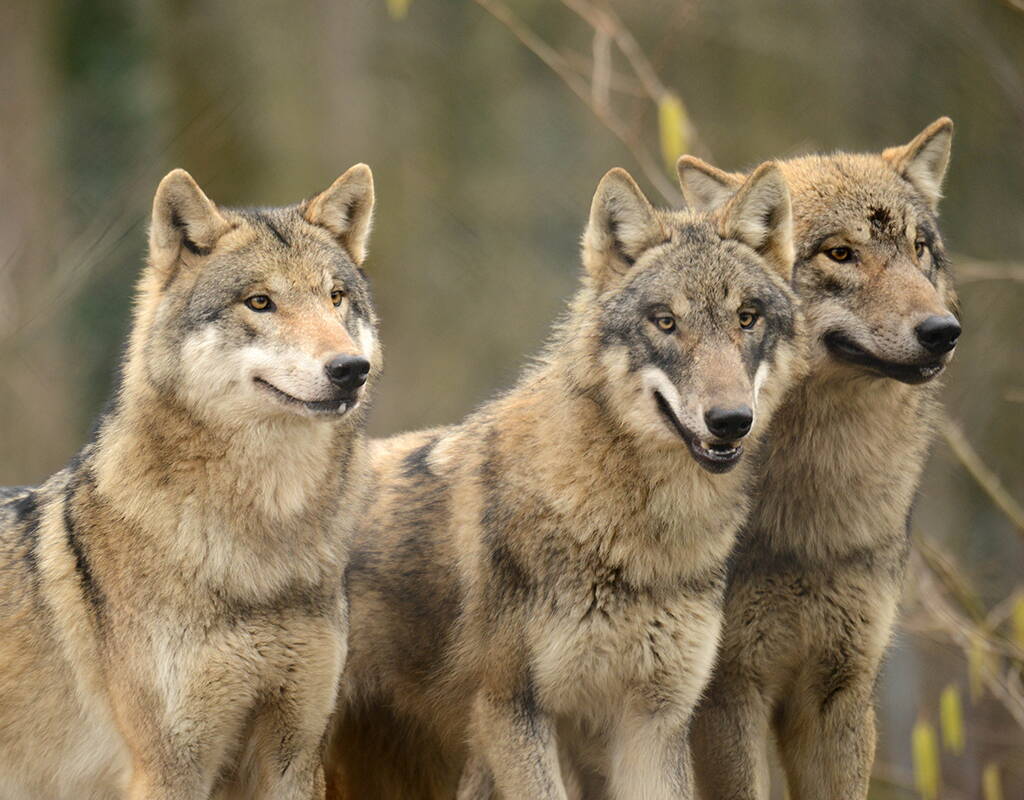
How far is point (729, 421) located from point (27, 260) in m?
5.88

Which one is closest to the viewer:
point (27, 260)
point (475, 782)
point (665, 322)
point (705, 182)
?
point (665, 322)

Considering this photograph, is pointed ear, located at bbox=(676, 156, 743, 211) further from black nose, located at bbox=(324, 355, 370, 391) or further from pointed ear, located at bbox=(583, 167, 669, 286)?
black nose, located at bbox=(324, 355, 370, 391)

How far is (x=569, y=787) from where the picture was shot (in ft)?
18.3

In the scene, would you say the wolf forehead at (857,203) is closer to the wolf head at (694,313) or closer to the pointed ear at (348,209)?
the wolf head at (694,313)

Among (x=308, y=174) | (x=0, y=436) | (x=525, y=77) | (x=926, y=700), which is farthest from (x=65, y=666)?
(x=926, y=700)

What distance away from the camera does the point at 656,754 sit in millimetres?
4652

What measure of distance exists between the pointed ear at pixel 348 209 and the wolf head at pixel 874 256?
1.26 meters

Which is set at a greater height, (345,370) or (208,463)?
(345,370)

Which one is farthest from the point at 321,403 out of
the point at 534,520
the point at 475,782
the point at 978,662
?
the point at 978,662

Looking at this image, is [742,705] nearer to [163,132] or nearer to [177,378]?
[177,378]

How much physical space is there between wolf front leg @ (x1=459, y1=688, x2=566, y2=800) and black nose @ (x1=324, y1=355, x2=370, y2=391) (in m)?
1.21

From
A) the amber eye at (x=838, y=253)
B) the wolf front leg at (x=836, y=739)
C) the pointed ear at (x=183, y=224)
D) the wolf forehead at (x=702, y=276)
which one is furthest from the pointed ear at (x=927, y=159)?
the pointed ear at (x=183, y=224)

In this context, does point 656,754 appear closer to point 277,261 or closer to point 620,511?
point 620,511

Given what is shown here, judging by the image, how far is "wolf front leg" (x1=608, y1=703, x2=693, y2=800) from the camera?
15.2 ft
